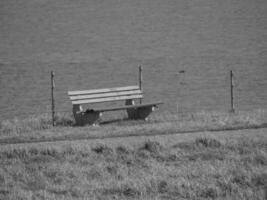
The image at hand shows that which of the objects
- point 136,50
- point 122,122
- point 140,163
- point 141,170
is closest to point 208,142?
point 140,163

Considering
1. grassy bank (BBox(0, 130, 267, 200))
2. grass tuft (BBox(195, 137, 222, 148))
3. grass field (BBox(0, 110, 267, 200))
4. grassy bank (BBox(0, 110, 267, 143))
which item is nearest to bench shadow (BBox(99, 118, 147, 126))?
grassy bank (BBox(0, 110, 267, 143))

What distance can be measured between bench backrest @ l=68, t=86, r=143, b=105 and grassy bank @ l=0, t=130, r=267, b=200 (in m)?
3.74

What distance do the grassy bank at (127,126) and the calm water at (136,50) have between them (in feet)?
15.2

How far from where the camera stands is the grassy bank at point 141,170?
6660mm

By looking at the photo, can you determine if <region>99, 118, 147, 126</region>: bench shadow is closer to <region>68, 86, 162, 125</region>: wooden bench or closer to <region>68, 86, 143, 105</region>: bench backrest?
<region>68, 86, 162, 125</region>: wooden bench

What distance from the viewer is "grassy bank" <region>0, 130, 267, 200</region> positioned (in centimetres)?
666

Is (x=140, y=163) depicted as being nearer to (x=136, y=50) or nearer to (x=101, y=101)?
(x=101, y=101)

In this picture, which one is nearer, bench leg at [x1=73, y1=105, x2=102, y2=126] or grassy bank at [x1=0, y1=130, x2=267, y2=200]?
grassy bank at [x1=0, y1=130, x2=267, y2=200]

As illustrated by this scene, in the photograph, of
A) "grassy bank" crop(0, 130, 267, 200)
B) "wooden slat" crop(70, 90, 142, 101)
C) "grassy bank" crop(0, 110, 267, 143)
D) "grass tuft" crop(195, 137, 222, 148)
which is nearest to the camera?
"grassy bank" crop(0, 130, 267, 200)

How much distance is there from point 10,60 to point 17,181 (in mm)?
17971

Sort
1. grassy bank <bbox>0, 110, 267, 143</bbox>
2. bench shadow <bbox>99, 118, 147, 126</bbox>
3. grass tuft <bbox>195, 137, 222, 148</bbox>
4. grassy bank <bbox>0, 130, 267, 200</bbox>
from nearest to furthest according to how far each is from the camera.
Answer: grassy bank <bbox>0, 130, 267, 200</bbox>
grass tuft <bbox>195, 137, 222, 148</bbox>
grassy bank <bbox>0, 110, 267, 143</bbox>
bench shadow <bbox>99, 118, 147, 126</bbox>

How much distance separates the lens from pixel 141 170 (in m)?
7.80

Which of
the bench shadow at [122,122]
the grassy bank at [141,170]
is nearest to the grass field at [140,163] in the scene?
the grassy bank at [141,170]

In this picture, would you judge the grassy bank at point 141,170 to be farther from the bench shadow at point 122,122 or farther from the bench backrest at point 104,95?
the bench backrest at point 104,95
